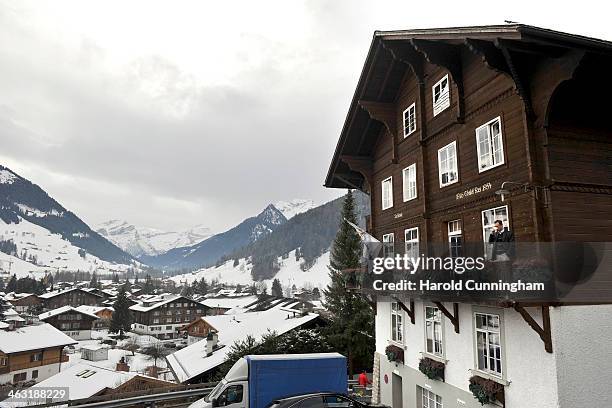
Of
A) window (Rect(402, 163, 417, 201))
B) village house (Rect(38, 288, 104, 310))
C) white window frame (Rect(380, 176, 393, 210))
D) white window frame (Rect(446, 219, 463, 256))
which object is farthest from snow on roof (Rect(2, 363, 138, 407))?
village house (Rect(38, 288, 104, 310))

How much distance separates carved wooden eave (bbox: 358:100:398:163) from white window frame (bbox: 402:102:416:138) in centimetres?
83

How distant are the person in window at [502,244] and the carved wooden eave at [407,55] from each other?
864 centimetres

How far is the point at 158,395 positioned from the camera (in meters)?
18.3

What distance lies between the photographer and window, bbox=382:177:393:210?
70.5 feet

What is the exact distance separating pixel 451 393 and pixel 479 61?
11.5m

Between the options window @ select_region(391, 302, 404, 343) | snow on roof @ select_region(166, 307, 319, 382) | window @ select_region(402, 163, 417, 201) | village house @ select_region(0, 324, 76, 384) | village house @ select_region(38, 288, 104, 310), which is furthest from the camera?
village house @ select_region(38, 288, 104, 310)

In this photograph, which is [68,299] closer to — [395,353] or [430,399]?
[395,353]

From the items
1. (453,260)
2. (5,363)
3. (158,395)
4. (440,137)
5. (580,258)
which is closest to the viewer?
(580,258)

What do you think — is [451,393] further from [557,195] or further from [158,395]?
[158,395]

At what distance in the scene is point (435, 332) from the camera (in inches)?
661

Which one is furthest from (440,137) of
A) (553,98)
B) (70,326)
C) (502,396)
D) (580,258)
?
(70,326)

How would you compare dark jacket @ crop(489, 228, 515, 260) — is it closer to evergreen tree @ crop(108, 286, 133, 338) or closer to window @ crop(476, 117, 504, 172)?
window @ crop(476, 117, 504, 172)

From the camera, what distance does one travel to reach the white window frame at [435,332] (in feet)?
53.1

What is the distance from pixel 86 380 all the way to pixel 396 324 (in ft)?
100
